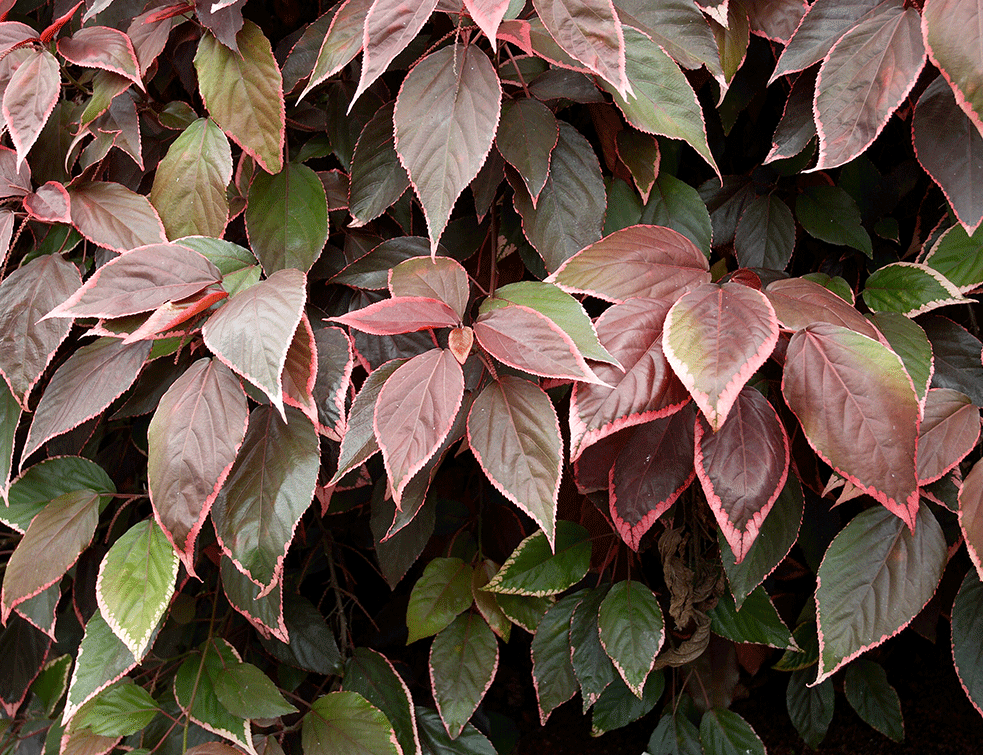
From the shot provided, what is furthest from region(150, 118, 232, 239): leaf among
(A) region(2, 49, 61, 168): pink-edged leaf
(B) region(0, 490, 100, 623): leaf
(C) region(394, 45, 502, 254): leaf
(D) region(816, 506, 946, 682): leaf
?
(D) region(816, 506, 946, 682): leaf

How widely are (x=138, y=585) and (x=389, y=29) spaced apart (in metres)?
0.54

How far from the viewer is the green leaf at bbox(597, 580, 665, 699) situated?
83 cm

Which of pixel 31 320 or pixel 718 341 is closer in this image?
pixel 718 341

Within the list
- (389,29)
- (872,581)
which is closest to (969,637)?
(872,581)

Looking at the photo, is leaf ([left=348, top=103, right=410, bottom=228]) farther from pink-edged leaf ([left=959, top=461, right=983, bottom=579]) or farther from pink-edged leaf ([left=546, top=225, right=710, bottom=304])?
pink-edged leaf ([left=959, top=461, right=983, bottom=579])

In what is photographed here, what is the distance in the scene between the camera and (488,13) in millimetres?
527

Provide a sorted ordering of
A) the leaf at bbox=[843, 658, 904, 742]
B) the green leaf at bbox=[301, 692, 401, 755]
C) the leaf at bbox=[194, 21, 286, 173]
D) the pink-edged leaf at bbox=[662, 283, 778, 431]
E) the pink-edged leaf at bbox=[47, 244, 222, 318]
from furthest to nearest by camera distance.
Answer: the leaf at bbox=[843, 658, 904, 742] < the green leaf at bbox=[301, 692, 401, 755] < the leaf at bbox=[194, 21, 286, 173] < the pink-edged leaf at bbox=[47, 244, 222, 318] < the pink-edged leaf at bbox=[662, 283, 778, 431]

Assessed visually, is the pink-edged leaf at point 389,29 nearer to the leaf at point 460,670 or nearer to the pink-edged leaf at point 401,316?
the pink-edged leaf at point 401,316

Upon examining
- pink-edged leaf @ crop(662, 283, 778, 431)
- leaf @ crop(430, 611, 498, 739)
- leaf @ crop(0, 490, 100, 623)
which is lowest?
leaf @ crop(430, 611, 498, 739)

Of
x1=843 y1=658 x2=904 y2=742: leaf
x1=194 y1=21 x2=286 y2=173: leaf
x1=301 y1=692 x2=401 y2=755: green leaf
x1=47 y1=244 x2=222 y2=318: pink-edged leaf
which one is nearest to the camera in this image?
x1=47 y1=244 x2=222 y2=318: pink-edged leaf

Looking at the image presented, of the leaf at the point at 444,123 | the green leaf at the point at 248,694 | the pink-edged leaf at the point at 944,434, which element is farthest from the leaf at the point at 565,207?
the green leaf at the point at 248,694

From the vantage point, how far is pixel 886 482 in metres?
0.53

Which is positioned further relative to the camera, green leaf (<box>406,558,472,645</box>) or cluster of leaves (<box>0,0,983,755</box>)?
green leaf (<box>406,558,472,645</box>)

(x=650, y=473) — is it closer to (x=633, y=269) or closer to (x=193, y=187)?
(x=633, y=269)
